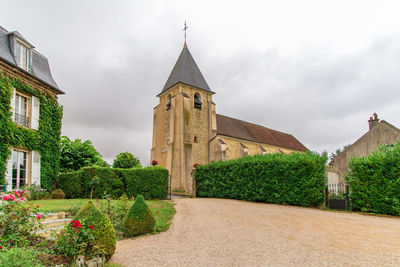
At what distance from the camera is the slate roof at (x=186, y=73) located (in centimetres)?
2602

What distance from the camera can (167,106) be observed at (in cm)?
2653

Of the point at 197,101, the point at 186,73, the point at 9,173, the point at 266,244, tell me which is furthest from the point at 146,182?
the point at 186,73

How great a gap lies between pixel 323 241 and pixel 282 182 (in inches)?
261

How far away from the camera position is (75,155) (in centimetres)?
1878

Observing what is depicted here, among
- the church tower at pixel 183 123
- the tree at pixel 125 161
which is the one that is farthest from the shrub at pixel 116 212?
the tree at pixel 125 161

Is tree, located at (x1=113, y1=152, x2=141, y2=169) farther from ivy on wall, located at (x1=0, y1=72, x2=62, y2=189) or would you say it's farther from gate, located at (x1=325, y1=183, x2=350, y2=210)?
gate, located at (x1=325, y1=183, x2=350, y2=210)

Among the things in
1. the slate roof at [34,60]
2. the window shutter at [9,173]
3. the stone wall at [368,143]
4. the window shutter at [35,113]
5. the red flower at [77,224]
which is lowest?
the red flower at [77,224]

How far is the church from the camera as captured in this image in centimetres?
2342

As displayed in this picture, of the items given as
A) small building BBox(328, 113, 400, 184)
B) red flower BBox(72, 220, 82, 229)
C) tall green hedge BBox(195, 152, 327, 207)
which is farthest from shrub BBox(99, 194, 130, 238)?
small building BBox(328, 113, 400, 184)

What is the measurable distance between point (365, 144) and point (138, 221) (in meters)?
17.0

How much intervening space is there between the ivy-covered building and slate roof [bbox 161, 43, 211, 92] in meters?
13.4

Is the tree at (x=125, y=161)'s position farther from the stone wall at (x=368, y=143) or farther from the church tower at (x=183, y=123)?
the stone wall at (x=368, y=143)

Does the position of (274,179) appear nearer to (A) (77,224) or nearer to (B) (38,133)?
(A) (77,224)

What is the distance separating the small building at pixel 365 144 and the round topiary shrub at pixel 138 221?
14.8 m
